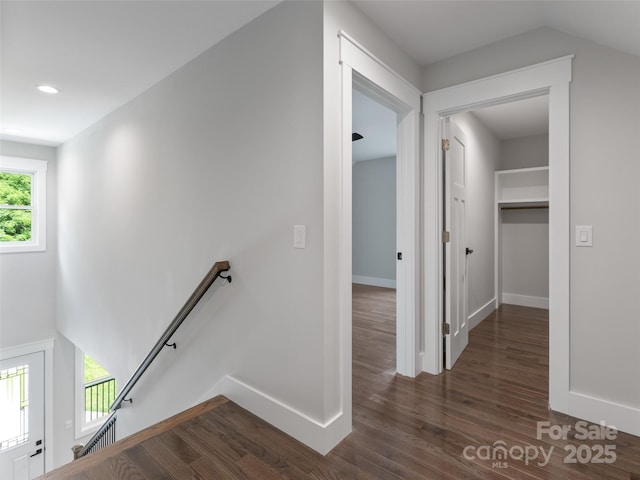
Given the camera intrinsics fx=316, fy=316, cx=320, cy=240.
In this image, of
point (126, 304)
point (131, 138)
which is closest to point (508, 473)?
point (126, 304)

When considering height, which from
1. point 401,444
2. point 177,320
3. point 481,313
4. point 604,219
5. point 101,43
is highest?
point 101,43

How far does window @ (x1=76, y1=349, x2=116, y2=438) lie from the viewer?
226 inches

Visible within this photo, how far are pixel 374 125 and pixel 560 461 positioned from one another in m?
4.03

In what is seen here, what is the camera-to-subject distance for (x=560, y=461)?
1.58 metres

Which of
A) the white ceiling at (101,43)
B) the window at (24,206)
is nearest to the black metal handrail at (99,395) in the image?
the window at (24,206)

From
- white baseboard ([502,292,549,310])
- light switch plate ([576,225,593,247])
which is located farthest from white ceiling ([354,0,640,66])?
white baseboard ([502,292,549,310])

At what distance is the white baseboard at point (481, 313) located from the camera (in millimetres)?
3746

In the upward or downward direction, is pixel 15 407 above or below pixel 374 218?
below

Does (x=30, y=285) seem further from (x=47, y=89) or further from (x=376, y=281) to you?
(x=376, y=281)

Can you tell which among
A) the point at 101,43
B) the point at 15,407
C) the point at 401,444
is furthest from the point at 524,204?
the point at 15,407

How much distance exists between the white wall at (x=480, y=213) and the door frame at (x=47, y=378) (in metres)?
6.47

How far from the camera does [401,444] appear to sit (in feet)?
5.60

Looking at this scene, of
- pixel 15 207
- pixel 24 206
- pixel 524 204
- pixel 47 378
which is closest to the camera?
pixel 524 204

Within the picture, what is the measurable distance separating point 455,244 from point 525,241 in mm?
2785
